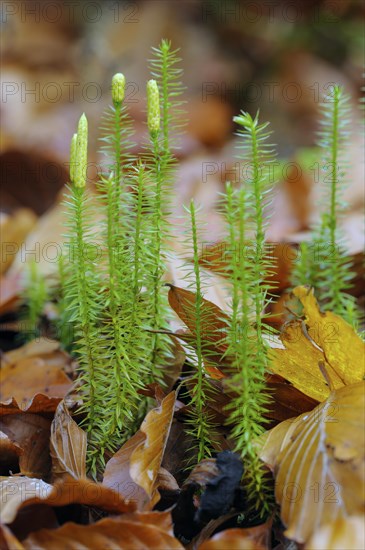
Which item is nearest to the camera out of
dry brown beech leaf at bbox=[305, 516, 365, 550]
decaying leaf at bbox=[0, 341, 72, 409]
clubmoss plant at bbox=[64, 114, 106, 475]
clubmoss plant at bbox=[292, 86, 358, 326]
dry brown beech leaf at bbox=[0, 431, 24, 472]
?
dry brown beech leaf at bbox=[305, 516, 365, 550]

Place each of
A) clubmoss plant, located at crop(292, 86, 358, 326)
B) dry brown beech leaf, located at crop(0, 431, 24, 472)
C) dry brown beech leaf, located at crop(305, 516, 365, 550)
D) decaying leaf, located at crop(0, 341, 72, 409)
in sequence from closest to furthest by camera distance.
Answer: dry brown beech leaf, located at crop(305, 516, 365, 550)
dry brown beech leaf, located at crop(0, 431, 24, 472)
clubmoss plant, located at crop(292, 86, 358, 326)
decaying leaf, located at crop(0, 341, 72, 409)

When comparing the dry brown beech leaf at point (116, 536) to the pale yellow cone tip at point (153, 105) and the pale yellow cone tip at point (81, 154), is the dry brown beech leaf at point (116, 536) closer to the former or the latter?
the pale yellow cone tip at point (81, 154)

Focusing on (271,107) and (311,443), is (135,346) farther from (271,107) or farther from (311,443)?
(271,107)

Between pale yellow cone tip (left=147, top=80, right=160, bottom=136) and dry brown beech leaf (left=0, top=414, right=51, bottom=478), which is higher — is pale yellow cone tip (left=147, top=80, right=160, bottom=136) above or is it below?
above

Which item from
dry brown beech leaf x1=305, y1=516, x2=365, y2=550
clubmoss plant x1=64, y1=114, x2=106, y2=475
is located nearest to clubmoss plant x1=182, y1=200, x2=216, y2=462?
clubmoss plant x1=64, y1=114, x2=106, y2=475

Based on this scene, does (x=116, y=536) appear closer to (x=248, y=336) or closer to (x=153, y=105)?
(x=248, y=336)

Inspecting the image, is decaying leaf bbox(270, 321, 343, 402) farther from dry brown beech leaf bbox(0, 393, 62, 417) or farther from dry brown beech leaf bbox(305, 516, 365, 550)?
dry brown beech leaf bbox(0, 393, 62, 417)
